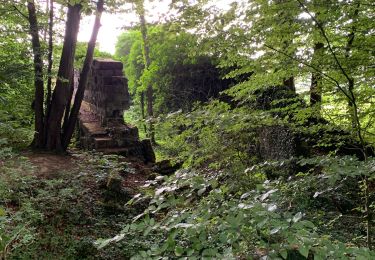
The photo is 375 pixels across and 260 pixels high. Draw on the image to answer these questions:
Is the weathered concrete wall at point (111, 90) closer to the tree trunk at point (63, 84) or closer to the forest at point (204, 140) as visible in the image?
the forest at point (204, 140)

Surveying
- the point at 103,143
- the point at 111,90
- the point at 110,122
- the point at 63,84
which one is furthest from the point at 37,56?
the point at 110,122

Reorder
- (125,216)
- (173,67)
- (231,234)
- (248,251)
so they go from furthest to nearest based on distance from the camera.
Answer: (173,67)
(125,216)
(248,251)
(231,234)

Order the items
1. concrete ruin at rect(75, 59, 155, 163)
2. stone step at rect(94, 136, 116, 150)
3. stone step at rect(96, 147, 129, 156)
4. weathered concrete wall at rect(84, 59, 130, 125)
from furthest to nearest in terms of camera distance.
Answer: weathered concrete wall at rect(84, 59, 130, 125)
concrete ruin at rect(75, 59, 155, 163)
stone step at rect(94, 136, 116, 150)
stone step at rect(96, 147, 129, 156)

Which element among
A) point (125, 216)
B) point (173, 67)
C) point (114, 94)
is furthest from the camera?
point (173, 67)

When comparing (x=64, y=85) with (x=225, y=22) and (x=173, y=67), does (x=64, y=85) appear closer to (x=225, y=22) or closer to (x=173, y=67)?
(x=173, y=67)

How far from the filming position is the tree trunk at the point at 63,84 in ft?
21.6

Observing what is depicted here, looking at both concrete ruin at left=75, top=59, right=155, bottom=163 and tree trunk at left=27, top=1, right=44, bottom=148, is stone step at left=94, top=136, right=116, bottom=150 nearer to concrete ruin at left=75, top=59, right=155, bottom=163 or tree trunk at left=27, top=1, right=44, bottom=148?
concrete ruin at left=75, top=59, right=155, bottom=163

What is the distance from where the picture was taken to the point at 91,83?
9281mm

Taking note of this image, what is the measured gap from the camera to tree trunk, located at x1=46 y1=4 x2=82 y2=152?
6.58 meters

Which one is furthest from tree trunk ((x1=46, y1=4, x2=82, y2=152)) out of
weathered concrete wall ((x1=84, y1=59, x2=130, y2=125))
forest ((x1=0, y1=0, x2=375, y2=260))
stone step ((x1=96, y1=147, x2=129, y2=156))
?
weathered concrete wall ((x1=84, y1=59, x2=130, y2=125))

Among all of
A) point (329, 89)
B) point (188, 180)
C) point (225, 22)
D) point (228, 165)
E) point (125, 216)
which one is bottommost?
point (125, 216)

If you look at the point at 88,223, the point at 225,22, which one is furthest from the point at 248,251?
the point at 88,223

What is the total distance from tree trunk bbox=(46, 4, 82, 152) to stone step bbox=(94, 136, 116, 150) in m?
0.77

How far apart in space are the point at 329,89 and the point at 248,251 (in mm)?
1687
